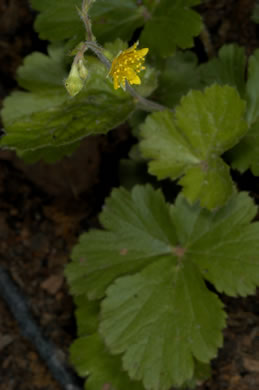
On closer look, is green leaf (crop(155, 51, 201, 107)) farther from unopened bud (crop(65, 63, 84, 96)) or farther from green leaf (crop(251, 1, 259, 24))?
unopened bud (crop(65, 63, 84, 96))

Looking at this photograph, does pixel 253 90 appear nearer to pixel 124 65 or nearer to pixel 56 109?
pixel 124 65

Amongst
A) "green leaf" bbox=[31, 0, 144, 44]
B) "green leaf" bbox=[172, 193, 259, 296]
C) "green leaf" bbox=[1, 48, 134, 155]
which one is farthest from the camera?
"green leaf" bbox=[31, 0, 144, 44]

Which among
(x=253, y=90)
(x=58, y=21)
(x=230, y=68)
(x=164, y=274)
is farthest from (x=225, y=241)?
(x=58, y=21)

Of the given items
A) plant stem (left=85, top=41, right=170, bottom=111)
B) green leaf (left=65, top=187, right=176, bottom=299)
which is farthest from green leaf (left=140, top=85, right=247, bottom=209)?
green leaf (left=65, top=187, right=176, bottom=299)

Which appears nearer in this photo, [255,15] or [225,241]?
[225,241]

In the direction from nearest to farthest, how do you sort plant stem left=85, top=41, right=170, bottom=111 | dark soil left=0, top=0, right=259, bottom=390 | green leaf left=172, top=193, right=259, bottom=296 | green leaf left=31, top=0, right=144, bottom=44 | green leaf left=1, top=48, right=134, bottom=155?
plant stem left=85, top=41, right=170, bottom=111 < green leaf left=1, top=48, right=134, bottom=155 < green leaf left=172, top=193, right=259, bottom=296 < green leaf left=31, top=0, right=144, bottom=44 < dark soil left=0, top=0, right=259, bottom=390

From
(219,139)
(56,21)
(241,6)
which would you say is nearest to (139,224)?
(219,139)
